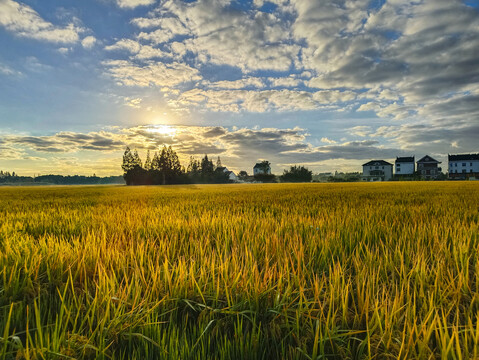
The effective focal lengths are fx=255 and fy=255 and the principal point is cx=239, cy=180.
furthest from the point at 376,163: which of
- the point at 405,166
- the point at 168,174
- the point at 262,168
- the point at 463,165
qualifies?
the point at 168,174

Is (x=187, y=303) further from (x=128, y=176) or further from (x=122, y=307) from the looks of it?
(x=128, y=176)

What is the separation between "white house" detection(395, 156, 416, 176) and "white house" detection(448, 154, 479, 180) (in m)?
12.2

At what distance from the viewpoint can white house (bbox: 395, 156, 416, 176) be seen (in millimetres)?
100406

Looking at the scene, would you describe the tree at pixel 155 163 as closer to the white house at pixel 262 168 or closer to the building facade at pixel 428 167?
the white house at pixel 262 168

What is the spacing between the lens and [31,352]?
3.21ft

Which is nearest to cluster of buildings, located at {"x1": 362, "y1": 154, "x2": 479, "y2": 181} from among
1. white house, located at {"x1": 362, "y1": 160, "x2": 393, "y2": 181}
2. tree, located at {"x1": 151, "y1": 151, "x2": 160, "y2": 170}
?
white house, located at {"x1": 362, "y1": 160, "x2": 393, "y2": 181}

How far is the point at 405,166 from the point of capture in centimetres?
10094

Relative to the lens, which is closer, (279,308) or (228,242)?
(279,308)

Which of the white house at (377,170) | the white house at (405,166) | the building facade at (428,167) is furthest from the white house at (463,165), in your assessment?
the white house at (377,170)

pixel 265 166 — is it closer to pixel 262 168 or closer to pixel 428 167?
pixel 262 168

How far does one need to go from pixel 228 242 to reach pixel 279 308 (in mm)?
1411

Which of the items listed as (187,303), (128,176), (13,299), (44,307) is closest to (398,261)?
(187,303)

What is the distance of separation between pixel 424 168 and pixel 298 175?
4987 cm

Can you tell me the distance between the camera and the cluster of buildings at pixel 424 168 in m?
94.9
